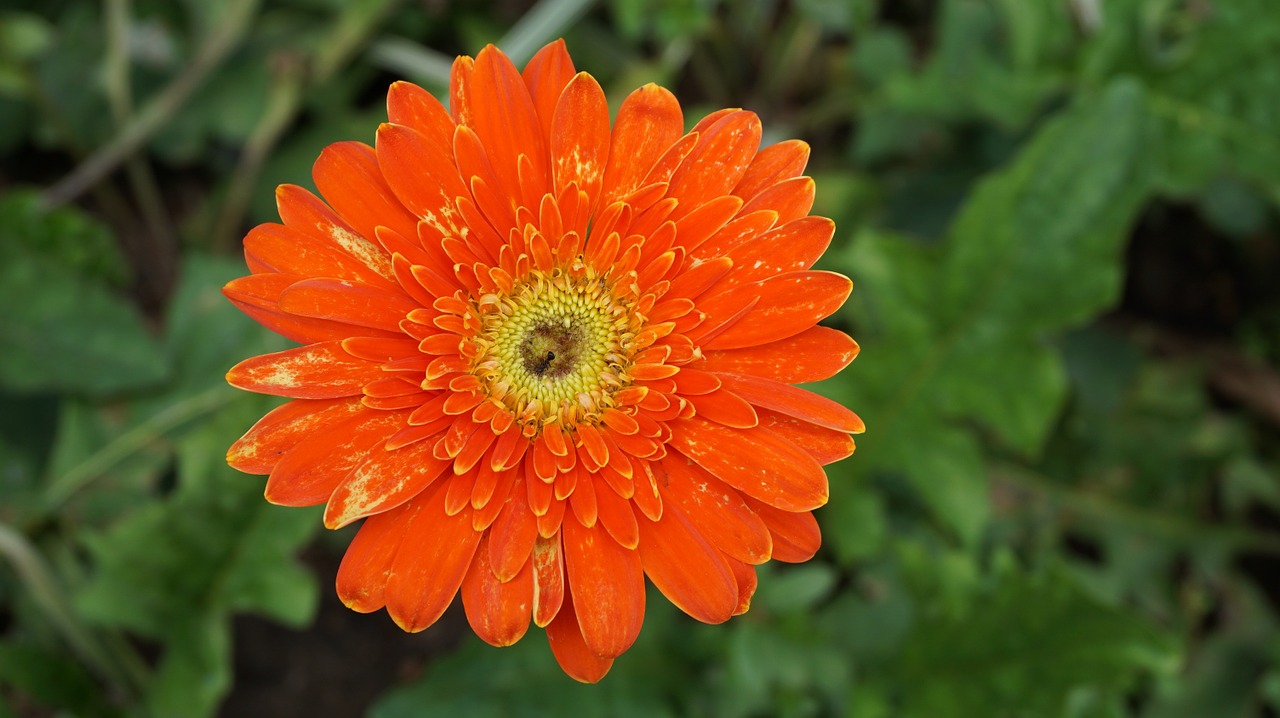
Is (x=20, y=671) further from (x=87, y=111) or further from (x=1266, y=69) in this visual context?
(x=1266, y=69)

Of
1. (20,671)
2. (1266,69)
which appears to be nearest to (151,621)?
(20,671)

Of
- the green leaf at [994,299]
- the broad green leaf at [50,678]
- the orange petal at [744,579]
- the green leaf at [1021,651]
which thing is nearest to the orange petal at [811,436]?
the orange petal at [744,579]

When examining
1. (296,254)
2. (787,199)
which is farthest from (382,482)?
(787,199)

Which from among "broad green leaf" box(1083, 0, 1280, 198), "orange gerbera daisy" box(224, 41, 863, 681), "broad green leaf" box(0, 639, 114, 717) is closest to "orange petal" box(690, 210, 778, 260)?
"orange gerbera daisy" box(224, 41, 863, 681)

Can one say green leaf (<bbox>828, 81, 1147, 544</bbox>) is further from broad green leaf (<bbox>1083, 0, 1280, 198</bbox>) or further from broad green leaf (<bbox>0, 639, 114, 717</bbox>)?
broad green leaf (<bbox>0, 639, 114, 717</bbox>)

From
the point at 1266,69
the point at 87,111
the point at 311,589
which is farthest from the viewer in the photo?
the point at 87,111
